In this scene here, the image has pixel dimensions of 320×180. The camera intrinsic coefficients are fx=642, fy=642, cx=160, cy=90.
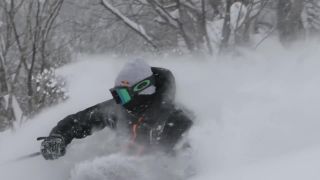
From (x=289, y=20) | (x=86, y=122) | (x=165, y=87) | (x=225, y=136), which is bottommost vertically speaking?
(x=289, y=20)

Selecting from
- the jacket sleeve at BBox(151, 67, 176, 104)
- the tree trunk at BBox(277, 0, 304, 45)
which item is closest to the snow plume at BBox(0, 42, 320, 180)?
the jacket sleeve at BBox(151, 67, 176, 104)

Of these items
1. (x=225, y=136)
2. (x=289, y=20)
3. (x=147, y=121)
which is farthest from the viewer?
(x=289, y=20)

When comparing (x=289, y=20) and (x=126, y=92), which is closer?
(x=126, y=92)

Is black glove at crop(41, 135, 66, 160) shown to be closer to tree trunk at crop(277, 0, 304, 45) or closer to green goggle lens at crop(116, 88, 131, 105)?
green goggle lens at crop(116, 88, 131, 105)

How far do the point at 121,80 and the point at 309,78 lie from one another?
1655 mm

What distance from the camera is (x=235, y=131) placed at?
402cm

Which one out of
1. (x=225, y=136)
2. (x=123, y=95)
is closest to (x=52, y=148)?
(x=123, y=95)

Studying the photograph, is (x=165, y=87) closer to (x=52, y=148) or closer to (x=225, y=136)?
(x=225, y=136)

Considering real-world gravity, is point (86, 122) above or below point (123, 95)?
below

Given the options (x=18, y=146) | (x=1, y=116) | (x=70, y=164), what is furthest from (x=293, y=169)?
(x=1, y=116)

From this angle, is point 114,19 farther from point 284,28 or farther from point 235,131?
point 235,131

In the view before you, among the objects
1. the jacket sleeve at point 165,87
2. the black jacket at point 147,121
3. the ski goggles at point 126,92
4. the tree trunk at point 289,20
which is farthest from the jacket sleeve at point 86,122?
the tree trunk at point 289,20

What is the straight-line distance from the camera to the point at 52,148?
380 centimetres

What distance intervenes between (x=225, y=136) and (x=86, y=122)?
2.87ft
